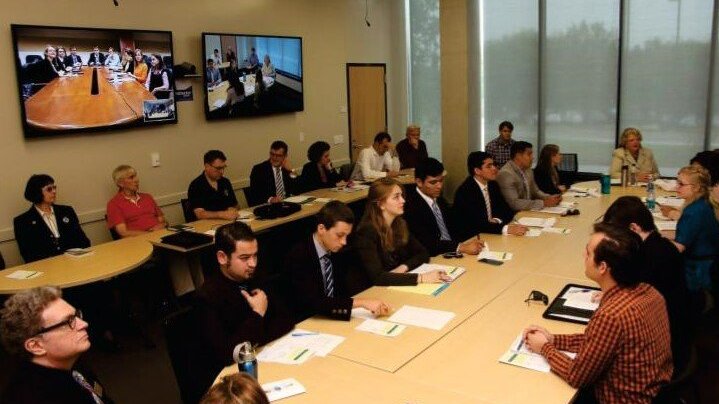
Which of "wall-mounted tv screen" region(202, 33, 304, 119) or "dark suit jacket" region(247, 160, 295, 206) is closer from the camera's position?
"dark suit jacket" region(247, 160, 295, 206)

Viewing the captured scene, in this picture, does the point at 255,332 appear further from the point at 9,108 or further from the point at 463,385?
the point at 9,108

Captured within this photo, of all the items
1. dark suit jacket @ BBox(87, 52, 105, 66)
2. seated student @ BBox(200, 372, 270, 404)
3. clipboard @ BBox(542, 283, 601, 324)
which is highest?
dark suit jacket @ BBox(87, 52, 105, 66)

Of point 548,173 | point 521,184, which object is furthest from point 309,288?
point 548,173

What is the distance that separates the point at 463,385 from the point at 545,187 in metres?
4.91

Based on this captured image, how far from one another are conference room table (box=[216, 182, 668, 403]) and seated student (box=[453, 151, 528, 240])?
0.89m

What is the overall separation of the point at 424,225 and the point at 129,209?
2902 millimetres

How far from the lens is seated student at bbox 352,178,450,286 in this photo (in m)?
3.75

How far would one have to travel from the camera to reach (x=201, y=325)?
2750mm

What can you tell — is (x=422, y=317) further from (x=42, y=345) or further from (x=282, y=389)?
(x=42, y=345)

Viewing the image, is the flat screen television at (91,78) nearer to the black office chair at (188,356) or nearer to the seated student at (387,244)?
the seated student at (387,244)

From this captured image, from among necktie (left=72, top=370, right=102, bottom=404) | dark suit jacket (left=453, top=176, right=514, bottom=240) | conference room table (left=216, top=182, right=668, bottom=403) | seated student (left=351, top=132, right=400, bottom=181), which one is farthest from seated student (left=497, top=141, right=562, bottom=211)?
necktie (left=72, top=370, right=102, bottom=404)

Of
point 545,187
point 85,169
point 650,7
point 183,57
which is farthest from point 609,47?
point 85,169

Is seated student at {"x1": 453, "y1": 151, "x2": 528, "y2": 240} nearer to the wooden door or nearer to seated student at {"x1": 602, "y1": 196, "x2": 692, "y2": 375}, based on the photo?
seated student at {"x1": 602, "y1": 196, "x2": 692, "y2": 375}

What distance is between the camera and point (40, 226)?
5.16m
